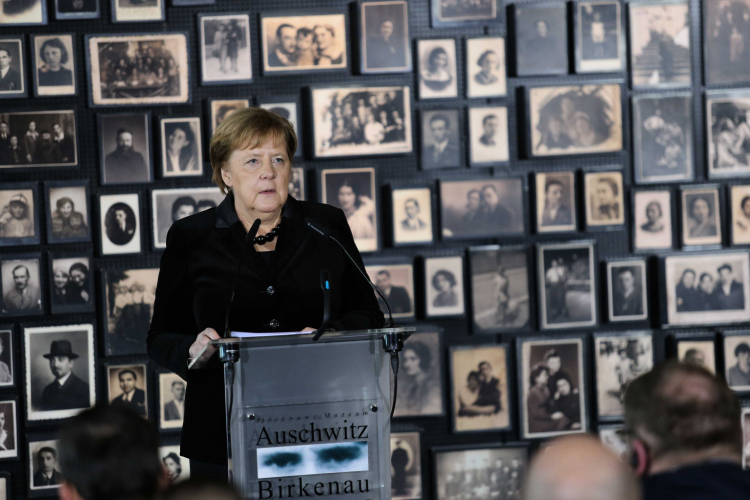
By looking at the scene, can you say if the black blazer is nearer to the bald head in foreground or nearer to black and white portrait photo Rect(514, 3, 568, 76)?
the bald head in foreground

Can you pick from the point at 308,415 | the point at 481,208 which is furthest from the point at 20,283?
the point at 308,415

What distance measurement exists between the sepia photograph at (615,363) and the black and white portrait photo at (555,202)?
66cm

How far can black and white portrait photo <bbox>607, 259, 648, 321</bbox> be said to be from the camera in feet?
14.1

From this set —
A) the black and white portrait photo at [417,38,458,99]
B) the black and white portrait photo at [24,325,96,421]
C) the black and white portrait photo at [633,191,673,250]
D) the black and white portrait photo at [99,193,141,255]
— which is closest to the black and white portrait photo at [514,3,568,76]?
the black and white portrait photo at [417,38,458,99]

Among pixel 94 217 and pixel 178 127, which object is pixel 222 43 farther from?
pixel 94 217

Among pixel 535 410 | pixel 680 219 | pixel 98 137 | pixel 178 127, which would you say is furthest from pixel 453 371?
pixel 98 137

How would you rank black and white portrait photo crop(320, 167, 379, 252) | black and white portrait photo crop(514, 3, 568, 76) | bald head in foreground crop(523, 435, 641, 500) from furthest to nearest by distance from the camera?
1. black and white portrait photo crop(514, 3, 568, 76)
2. black and white portrait photo crop(320, 167, 379, 252)
3. bald head in foreground crop(523, 435, 641, 500)

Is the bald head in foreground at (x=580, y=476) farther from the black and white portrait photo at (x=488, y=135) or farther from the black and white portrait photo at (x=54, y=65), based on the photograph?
the black and white portrait photo at (x=54, y=65)

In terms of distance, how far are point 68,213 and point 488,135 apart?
2.28 meters

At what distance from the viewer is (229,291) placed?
2549mm

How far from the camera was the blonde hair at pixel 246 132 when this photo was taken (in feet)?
8.47

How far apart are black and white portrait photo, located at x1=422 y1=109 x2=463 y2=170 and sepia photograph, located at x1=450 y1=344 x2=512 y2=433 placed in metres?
1.02

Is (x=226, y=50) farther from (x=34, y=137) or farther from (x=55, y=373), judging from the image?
(x=55, y=373)

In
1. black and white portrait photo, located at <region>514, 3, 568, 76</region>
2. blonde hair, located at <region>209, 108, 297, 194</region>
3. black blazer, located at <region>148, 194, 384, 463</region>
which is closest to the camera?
black blazer, located at <region>148, 194, 384, 463</region>
